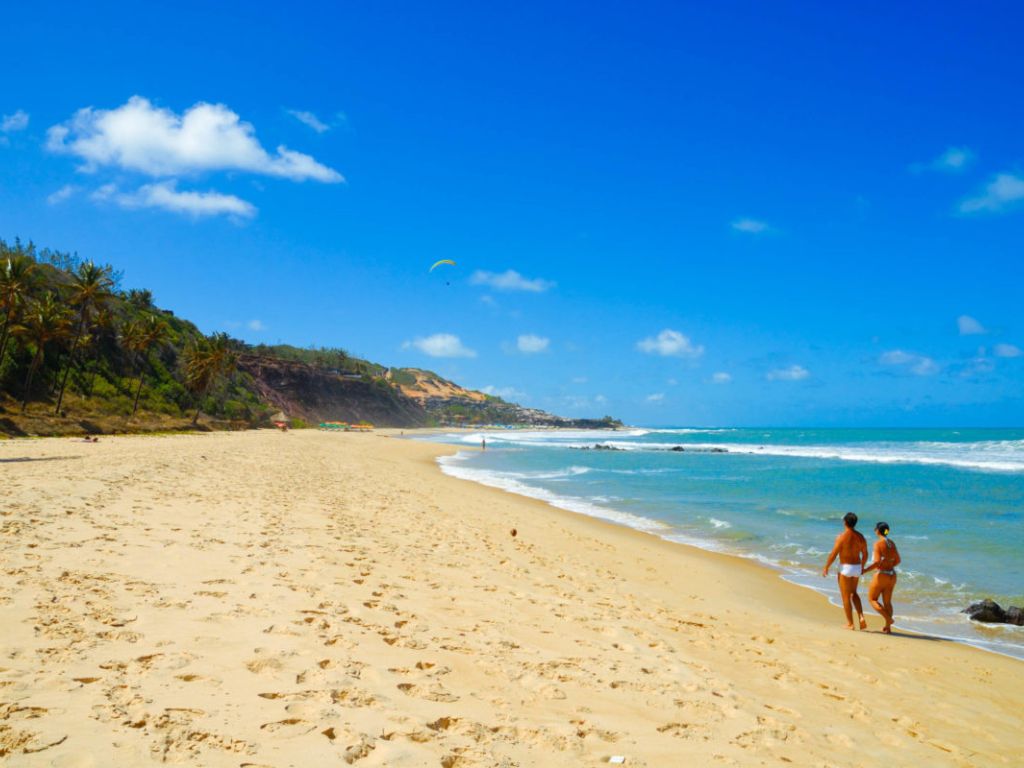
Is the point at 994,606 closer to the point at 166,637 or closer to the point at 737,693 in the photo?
the point at 737,693

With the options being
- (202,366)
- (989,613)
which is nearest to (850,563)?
(989,613)

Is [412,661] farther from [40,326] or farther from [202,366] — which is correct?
[202,366]

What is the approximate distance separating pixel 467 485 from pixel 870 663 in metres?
18.1

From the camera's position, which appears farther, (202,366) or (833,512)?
(202,366)

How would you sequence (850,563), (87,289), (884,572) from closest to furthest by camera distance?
(884,572), (850,563), (87,289)

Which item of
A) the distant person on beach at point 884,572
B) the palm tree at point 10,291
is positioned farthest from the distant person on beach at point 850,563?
the palm tree at point 10,291

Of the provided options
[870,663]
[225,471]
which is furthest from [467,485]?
[870,663]

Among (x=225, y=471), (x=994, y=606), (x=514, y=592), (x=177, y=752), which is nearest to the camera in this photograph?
(x=177, y=752)

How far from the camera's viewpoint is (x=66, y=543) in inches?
271

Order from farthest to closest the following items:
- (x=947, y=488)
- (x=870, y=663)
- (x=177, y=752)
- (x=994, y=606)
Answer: (x=947, y=488)
(x=994, y=606)
(x=870, y=663)
(x=177, y=752)

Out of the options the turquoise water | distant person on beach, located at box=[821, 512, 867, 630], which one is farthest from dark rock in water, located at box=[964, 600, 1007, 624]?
distant person on beach, located at box=[821, 512, 867, 630]

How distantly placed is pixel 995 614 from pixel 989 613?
0.08 metres

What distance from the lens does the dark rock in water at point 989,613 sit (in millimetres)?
8711

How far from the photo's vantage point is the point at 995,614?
8.73 meters
